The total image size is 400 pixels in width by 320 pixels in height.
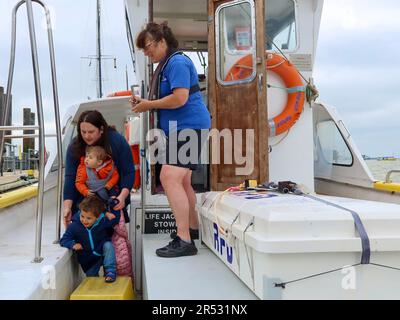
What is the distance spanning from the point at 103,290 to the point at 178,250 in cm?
53

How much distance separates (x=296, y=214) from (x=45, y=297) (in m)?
1.16

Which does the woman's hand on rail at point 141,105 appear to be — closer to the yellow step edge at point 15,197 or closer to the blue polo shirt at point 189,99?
the blue polo shirt at point 189,99

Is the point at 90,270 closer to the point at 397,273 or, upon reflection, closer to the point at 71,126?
the point at 397,273

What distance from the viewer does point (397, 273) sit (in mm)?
1744

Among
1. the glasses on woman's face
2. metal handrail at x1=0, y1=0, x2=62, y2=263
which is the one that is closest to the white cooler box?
metal handrail at x1=0, y1=0, x2=62, y2=263

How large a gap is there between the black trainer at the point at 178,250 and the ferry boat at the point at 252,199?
74 millimetres

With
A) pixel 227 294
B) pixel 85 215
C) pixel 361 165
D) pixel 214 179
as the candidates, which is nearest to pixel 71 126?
pixel 214 179

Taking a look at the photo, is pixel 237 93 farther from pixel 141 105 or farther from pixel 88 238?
pixel 88 238

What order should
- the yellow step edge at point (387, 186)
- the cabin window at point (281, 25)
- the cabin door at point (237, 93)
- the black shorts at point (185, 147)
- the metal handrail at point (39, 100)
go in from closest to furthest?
the metal handrail at point (39, 100) < the black shorts at point (185, 147) < the cabin door at point (237, 93) < the yellow step edge at point (387, 186) < the cabin window at point (281, 25)

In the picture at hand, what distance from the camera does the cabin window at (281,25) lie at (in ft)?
15.0

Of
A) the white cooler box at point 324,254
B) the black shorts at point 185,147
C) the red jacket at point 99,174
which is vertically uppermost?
the black shorts at point 185,147

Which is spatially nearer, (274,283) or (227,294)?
(274,283)

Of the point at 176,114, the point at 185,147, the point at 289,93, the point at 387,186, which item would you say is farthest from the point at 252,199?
the point at 387,186

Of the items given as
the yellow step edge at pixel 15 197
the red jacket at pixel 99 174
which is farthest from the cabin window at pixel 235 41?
the yellow step edge at pixel 15 197
